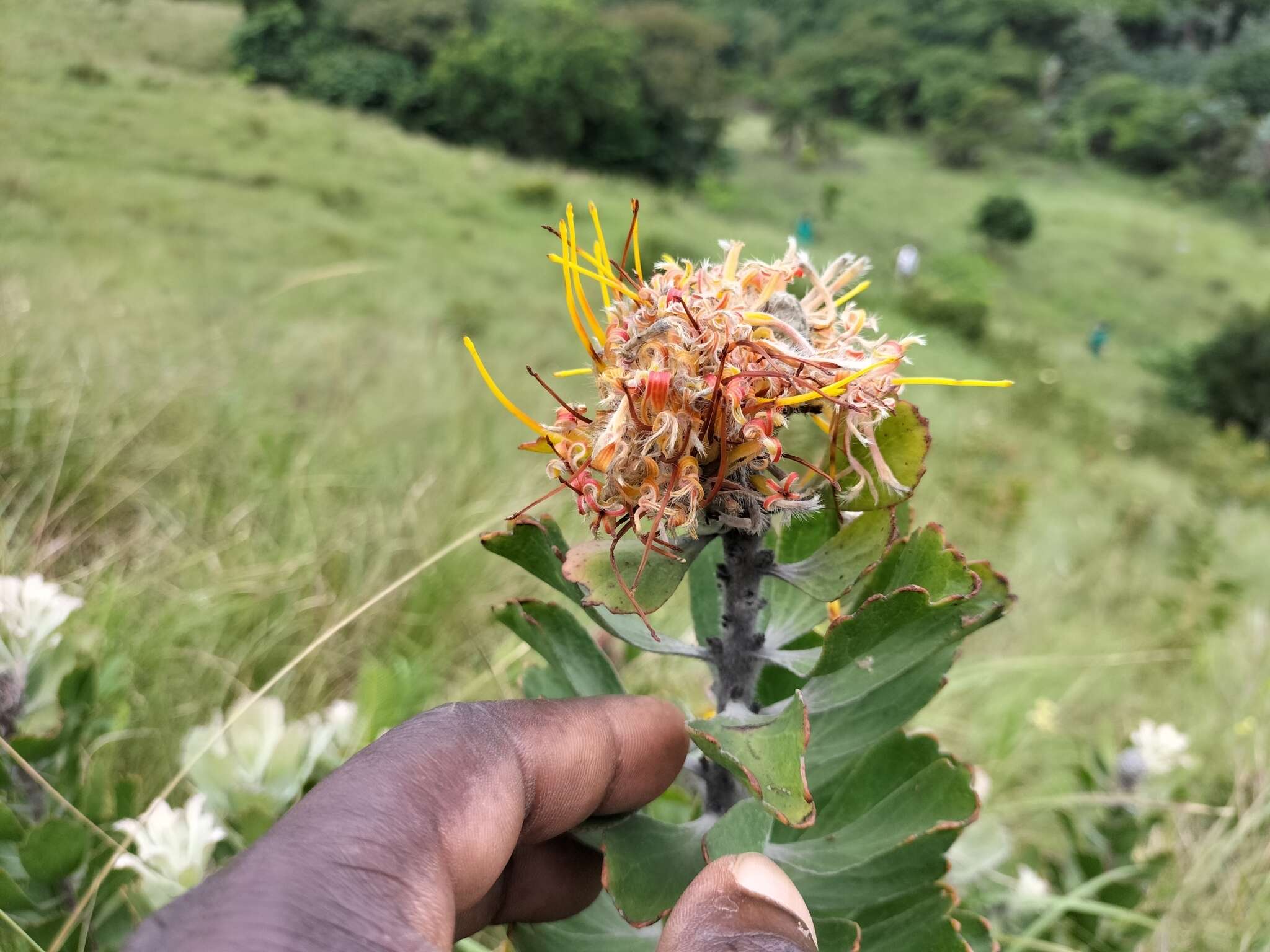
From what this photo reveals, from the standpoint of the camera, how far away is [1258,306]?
18531mm

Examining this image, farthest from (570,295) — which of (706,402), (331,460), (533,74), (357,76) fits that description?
(533,74)

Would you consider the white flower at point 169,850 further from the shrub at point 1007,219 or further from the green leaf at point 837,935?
the shrub at point 1007,219

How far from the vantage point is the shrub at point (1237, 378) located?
537 inches

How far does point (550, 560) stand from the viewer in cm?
73

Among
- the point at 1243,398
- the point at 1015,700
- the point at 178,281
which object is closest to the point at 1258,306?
the point at 1243,398

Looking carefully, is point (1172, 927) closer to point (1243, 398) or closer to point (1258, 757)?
point (1258, 757)

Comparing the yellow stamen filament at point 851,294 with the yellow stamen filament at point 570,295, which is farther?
the yellow stamen filament at point 851,294

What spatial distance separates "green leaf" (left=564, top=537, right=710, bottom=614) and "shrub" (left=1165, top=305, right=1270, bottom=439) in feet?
54.3

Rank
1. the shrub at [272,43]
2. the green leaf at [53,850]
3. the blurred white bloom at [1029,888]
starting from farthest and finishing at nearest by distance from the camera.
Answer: the shrub at [272,43]
the blurred white bloom at [1029,888]
the green leaf at [53,850]

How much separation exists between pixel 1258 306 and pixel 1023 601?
20.2 m

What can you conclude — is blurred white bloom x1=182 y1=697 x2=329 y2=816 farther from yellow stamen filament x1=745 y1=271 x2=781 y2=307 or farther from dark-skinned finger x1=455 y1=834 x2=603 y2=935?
yellow stamen filament x1=745 y1=271 x2=781 y2=307

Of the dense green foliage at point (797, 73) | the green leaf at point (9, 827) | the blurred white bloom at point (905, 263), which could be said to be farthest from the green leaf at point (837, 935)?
the blurred white bloom at point (905, 263)

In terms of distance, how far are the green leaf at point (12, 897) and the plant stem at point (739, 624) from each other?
0.84 metres

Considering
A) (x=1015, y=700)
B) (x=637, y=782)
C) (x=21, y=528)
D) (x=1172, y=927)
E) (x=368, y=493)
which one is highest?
(x=637, y=782)
